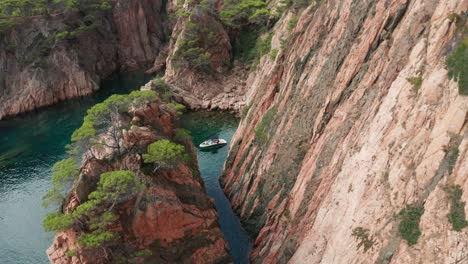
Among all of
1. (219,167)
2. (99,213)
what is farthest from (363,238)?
(219,167)

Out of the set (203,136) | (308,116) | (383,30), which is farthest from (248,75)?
(383,30)

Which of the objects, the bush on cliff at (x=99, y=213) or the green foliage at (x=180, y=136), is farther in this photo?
the green foliage at (x=180, y=136)

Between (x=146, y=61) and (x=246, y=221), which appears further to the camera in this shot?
(x=146, y=61)

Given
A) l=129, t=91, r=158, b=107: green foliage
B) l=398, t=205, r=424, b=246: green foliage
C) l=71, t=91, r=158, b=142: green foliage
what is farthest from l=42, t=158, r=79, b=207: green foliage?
l=398, t=205, r=424, b=246: green foliage

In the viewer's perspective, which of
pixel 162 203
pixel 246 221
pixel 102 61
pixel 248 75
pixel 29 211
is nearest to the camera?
pixel 162 203

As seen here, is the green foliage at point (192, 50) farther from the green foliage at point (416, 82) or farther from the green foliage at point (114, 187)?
the green foliage at point (416, 82)

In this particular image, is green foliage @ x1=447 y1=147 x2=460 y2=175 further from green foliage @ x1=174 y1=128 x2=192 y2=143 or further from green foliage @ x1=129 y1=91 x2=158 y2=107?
green foliage @ x1=129 y1=91 x2=158 y2=107

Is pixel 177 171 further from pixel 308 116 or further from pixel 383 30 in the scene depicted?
pixel 383 30

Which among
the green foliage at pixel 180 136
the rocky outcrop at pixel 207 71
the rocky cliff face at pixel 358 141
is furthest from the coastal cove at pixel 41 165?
the green foliage at pixel 180 136
